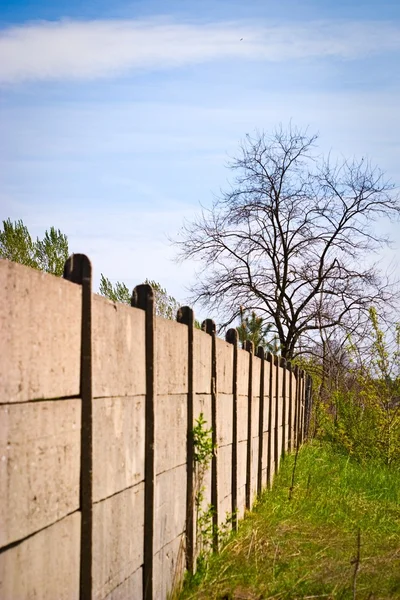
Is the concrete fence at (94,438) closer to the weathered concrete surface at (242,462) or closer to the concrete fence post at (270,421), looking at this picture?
the weathered concrete surface at (242,462)

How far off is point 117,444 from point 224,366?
3727 millimetres

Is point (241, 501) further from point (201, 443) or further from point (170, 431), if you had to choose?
point (170, 431)

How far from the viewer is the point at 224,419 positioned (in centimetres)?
801

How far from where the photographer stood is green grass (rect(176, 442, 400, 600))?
20.2 feet

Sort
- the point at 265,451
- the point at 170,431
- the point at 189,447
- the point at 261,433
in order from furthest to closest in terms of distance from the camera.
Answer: the point at 265,451 → the point at 261,433 → the point at 189,447 → the point at 170,431

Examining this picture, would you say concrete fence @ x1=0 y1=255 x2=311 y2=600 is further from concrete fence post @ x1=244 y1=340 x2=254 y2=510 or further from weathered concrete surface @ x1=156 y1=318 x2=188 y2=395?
concrete fence post @ x1=244 y1=340 x2=254 y2=510

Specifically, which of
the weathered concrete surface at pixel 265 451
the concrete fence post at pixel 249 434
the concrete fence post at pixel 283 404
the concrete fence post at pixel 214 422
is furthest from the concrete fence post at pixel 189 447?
the concrete fence post at pixel 283 404

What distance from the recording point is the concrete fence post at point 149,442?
5.00 meters

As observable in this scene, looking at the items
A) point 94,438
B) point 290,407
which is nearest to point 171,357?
point 94,438

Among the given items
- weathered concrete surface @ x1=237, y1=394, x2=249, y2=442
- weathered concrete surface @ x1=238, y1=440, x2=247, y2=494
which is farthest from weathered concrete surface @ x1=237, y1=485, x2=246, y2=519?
weathered concrete surface @ x1=237, y1=394, x2=249, y2=442

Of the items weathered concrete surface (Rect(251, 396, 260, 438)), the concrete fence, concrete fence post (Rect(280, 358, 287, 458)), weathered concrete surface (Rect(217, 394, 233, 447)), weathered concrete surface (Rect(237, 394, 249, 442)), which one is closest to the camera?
the concrete fence

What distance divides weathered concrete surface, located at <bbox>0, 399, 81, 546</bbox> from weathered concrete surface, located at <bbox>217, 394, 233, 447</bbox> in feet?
13.1

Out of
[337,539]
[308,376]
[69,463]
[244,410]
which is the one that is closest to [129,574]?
[69,463]

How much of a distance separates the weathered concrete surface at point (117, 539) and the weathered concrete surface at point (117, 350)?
1.75ft
